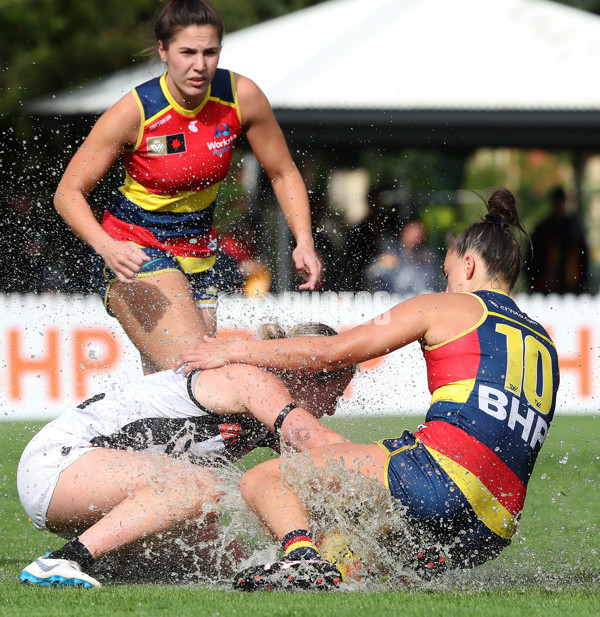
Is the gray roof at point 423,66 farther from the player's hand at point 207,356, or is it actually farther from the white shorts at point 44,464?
the white shorts at point 44,464

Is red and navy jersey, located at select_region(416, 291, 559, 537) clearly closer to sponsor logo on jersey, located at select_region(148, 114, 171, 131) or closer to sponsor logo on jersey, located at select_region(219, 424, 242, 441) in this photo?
sponsor logo on jersey, located at select_region(219, 424, 242, 441)

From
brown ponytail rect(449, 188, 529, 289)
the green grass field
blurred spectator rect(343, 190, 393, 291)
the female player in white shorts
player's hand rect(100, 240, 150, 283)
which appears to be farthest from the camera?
blurred spectator rect(343, 190, 393, 291)

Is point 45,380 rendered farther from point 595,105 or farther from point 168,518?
point 595,105

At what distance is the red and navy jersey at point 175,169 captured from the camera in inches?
181

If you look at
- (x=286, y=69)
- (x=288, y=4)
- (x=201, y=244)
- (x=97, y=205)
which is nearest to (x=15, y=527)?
(x=201, y=244)

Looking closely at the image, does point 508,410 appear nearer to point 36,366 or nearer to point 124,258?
point 124,258

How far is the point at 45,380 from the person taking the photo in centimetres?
965

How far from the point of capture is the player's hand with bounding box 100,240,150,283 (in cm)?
420

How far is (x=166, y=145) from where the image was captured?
15.1 feet

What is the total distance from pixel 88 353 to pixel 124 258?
5.70 m

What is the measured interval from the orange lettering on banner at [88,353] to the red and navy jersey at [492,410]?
256 inches

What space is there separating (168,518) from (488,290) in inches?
55.3

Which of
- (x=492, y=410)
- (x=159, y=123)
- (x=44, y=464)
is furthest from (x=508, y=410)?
(x=159, y=123)

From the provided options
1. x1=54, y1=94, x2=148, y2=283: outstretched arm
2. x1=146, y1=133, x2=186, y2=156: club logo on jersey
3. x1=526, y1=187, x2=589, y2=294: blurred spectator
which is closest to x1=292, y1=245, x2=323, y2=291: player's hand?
x1=146, y1=133, x2=186, y2=156: club logo on jersey
